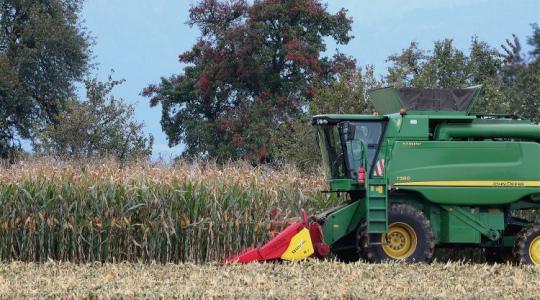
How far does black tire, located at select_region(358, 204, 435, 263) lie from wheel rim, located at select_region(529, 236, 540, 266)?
1516 millimetres

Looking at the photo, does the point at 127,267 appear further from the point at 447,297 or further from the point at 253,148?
the point at 253,148

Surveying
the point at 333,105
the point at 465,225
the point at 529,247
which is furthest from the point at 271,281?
the point at 333,105

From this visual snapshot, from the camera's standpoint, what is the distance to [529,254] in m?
11.9

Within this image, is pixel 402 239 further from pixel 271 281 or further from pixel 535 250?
pixel 271 281

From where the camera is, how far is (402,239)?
11852 mm

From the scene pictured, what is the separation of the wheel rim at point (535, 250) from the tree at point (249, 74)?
1746 centimetres

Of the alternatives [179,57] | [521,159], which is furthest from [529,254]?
[179,57]

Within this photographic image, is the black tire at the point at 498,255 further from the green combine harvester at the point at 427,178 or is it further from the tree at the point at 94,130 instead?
the tree at the point at 94,130

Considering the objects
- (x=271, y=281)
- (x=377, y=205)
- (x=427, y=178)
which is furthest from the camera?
(x=427, y=178)

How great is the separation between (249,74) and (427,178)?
778 inches

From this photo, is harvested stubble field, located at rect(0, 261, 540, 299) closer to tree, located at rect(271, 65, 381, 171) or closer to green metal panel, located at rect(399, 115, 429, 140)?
green metal panel, located at rect(399, 115, 429, 140)

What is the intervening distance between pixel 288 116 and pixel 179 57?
21.2ft

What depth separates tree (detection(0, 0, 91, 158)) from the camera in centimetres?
3131

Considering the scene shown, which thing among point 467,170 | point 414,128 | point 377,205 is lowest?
point 377,205
